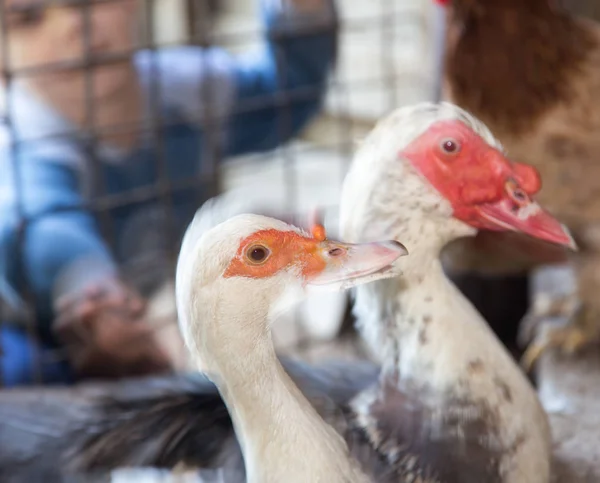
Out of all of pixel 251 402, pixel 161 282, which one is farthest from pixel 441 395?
pixel 161 282

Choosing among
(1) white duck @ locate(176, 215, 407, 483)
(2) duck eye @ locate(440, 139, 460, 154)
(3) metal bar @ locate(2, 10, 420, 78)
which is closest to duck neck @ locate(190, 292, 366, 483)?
(1) white duck @ locate(176, 215, 407, 483)

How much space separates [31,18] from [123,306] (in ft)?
1.65

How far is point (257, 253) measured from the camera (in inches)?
27.1

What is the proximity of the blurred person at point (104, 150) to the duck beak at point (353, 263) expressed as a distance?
636mm

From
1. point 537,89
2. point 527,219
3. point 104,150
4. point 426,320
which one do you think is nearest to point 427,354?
point 426,320

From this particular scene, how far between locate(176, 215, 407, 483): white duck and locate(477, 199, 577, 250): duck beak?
155 mm

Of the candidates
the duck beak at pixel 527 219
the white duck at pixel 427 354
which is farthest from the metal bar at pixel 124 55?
the duck beak at pixel 527 219

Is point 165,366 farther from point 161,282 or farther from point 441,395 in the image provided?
point 441,395

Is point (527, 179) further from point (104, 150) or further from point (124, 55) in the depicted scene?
point (104, 150)

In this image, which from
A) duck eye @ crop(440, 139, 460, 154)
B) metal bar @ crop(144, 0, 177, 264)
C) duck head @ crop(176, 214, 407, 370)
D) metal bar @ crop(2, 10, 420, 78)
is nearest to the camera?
duck head @ crop(176, 214, 407, 370)

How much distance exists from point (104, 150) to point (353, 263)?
0.99 metres

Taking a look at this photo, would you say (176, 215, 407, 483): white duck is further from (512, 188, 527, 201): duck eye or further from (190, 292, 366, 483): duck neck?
(512, 188, 527, 201): duck eye

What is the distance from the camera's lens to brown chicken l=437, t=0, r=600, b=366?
1289 millimetres

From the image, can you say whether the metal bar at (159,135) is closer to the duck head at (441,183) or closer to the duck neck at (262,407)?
the duck head at (441,183)
